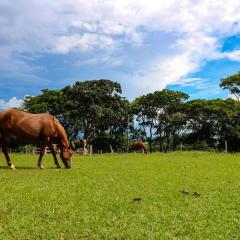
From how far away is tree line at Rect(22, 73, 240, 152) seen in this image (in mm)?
62406

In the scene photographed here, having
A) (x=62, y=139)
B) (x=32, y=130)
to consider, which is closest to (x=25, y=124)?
(x=32, y=130)

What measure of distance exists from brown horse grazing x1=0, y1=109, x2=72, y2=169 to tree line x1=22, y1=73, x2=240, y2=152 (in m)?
41.5

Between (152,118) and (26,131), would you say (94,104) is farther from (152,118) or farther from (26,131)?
(26,131)

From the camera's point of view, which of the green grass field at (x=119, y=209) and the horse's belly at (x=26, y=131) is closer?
the green grass field at (x=119, y=209)

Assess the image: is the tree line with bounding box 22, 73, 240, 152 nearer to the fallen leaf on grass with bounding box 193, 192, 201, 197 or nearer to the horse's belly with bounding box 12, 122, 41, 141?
the horse's belly with bounding box 12, 122, 41, 141

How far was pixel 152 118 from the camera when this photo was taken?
2876 inches

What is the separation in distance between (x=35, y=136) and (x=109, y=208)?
37.7 feet

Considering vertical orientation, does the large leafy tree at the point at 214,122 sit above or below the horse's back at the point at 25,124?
above

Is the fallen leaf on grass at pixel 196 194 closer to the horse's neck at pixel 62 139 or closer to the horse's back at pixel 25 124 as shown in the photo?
the horse's neck at pixel 62 139

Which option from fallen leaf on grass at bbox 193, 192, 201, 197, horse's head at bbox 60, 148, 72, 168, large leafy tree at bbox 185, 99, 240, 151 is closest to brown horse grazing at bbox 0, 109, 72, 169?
horse's head at bbox 60, 148, 72, 168

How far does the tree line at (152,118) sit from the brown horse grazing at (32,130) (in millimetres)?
41495

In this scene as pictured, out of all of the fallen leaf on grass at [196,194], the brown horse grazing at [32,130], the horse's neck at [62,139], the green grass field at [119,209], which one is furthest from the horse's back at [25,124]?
the fallen leaf on grass at [196,194]

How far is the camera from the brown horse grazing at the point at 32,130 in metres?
19.2

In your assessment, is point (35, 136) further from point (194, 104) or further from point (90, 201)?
point (194, 104)
